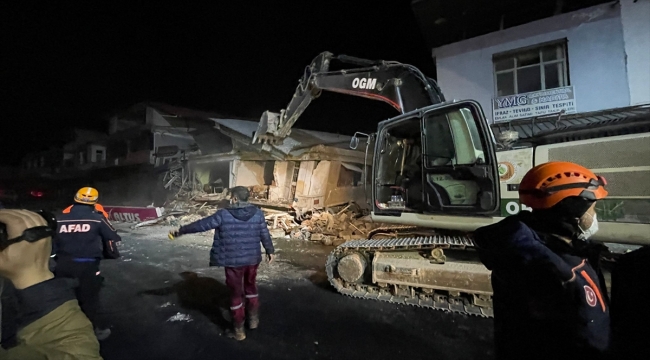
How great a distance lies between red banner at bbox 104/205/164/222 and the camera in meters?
12.7

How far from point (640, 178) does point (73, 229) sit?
5.89 m

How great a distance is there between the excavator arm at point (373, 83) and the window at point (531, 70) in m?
4.93

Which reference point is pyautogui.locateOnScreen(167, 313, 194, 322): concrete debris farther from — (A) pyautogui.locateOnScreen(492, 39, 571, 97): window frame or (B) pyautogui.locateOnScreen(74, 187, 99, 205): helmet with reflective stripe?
(A) pyautogui.locateOnScreen(492, 39, 571, 97): window frame

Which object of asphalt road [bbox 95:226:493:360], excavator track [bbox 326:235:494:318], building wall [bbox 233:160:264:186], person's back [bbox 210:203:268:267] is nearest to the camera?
asphalt road [bbox 95:226:493:360]

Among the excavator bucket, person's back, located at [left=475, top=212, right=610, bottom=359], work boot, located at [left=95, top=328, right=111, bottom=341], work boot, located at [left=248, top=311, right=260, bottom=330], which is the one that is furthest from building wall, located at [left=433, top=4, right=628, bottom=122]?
work boot, located at [left=95, top=328, right=111, bottom=341]

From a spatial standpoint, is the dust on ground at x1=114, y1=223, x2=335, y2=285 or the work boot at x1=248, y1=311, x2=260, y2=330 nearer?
the work boot at x1=248, y1=311, x2=260, y2=330

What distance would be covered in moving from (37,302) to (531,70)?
10.6 meters

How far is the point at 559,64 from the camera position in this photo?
8141 mm

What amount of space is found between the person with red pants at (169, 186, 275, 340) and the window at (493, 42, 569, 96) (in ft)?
28.0

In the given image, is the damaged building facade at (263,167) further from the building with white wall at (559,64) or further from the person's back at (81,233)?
the person's back at (81,233)

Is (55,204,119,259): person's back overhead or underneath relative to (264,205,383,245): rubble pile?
overhead

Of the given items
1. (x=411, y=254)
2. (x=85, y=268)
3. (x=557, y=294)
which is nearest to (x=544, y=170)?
(x=557, y=294)

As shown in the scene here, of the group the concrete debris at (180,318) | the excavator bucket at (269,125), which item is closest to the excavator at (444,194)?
the concrete debris at (180,318)

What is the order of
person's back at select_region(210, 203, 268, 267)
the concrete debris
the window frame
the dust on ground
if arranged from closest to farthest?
person's back at select_region(210, 203, 268, 267), the concrete debris, the dust on ground, the window frame
